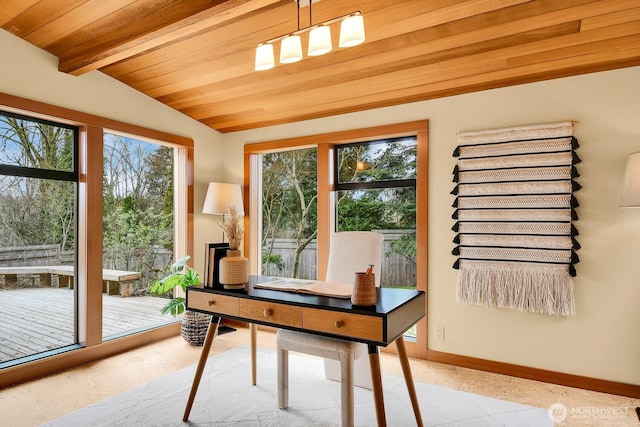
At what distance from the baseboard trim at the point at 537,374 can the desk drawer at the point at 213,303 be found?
→ 1854 millimetres

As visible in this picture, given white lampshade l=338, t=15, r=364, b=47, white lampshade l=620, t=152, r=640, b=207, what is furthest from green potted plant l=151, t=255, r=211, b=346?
white lampshade l=620, t=152, r=640, b=207

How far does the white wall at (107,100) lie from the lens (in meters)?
2.69

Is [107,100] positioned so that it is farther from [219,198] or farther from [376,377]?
[376,377]

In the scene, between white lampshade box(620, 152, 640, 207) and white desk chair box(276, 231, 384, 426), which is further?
white lampshade box(620, 152, 640, 207)

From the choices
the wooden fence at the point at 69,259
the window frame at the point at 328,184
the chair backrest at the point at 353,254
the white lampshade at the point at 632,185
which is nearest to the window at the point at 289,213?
the window frame at the point at 328,184

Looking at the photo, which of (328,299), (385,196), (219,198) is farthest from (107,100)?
(328,299)

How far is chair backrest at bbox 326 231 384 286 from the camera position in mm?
2443

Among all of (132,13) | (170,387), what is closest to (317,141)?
(132,13)

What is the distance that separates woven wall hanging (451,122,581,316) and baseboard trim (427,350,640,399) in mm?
440

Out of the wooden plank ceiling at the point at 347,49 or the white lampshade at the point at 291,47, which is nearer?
the white lampshade at the point at 291,47

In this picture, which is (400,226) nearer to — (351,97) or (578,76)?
(351,97)

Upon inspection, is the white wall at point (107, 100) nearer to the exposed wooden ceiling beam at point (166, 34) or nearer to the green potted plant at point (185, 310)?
the exposed wooden ceiling beam at point (166, 34)

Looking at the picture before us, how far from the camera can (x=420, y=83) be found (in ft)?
9.41

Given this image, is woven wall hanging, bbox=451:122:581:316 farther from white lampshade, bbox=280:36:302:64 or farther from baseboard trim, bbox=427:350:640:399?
white lampshade, bbox=280:36:302:64
